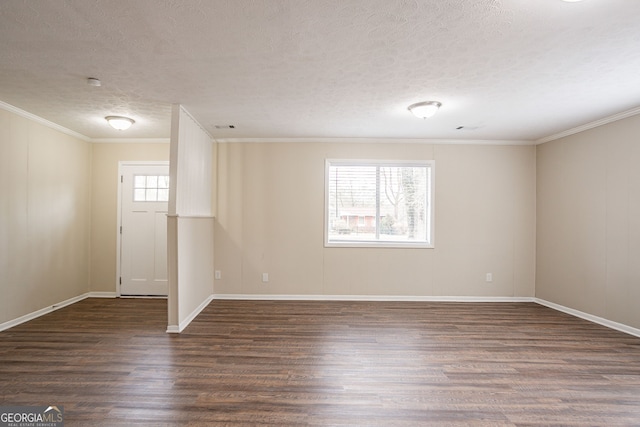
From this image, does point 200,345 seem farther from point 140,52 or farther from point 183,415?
point 140,52

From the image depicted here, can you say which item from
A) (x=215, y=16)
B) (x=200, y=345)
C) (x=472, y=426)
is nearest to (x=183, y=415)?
(x=200, y=345)

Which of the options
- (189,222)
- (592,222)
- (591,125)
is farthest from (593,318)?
(189,222)

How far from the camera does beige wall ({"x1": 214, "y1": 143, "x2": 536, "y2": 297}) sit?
5113 mm

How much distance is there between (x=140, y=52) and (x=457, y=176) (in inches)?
177

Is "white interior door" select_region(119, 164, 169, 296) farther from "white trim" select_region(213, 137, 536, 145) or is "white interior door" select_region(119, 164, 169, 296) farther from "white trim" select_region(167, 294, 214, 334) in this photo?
"white trim" select_region(213, 137, 536, 145)

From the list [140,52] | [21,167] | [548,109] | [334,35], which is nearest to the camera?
[334,35]

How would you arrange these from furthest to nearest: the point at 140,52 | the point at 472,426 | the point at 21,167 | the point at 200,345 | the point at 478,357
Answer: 1. the point at 21,167
2. the point at 200,345
3. the point at 478,357
4. the point at 140,52
5. the point at 472,426

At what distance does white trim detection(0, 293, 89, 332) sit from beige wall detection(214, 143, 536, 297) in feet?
6.91

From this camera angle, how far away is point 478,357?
3029 mm

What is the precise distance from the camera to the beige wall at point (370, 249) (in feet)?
16.8

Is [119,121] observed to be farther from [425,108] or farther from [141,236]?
[425,108]

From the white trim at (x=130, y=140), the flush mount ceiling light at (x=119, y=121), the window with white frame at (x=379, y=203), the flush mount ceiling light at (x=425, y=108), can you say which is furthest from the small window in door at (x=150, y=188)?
the flush mount ceiling light at (x=425, y=108)

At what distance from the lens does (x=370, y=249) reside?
16.8 feet

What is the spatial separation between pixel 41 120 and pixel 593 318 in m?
7.49
